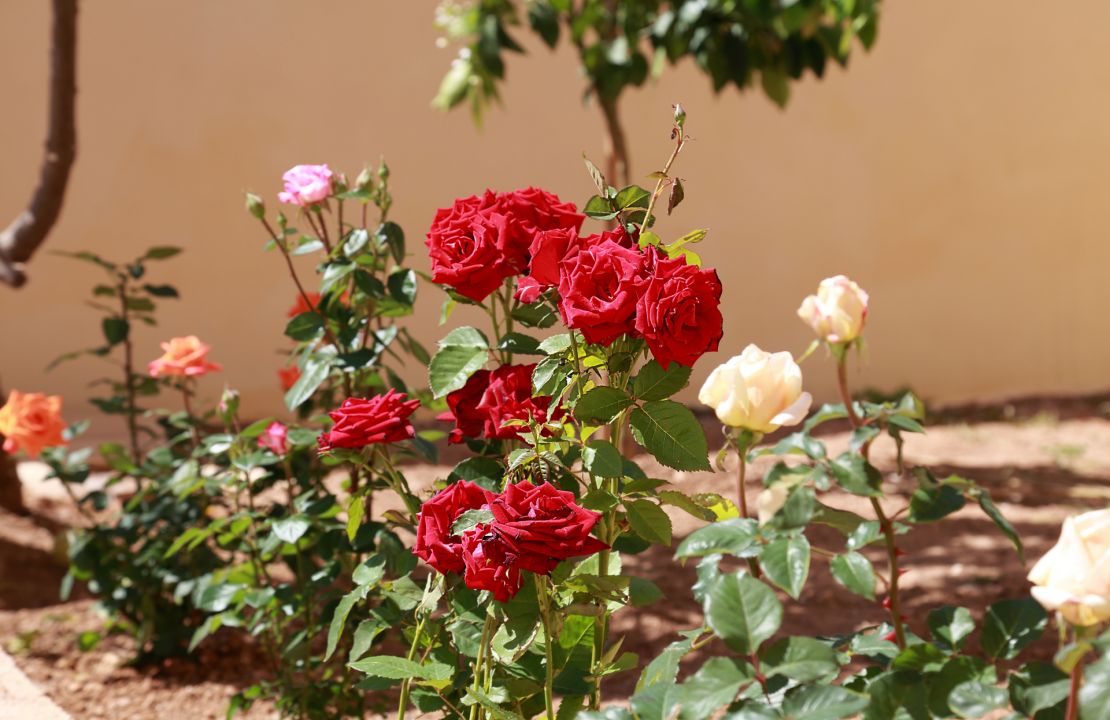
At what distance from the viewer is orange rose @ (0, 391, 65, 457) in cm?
261

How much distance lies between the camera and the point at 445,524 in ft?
4.04

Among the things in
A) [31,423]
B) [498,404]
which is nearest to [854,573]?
[498,404]

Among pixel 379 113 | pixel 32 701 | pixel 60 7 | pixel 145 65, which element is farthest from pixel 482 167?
pixel 32 701

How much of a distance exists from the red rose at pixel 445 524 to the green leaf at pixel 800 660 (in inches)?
14.1

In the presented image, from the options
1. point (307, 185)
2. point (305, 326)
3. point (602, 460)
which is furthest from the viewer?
point (305, 326)

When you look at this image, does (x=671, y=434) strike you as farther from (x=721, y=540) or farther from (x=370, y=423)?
(x=370, y=423)

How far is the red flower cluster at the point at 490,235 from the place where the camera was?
1309 mm

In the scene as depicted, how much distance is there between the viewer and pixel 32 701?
1.80 m

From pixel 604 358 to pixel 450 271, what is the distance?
194mm

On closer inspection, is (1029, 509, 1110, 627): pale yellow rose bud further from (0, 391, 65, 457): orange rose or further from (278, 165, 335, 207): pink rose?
(0, 391, 65, 457): orange rose

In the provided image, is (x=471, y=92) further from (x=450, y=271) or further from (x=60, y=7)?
(x=450, y=271)

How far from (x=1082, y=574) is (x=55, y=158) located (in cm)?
304

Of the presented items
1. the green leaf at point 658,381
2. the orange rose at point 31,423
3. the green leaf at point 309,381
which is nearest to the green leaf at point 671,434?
the green leaf at point 658,381

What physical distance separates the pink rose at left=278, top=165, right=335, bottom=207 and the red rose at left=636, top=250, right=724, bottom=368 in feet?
2.34
